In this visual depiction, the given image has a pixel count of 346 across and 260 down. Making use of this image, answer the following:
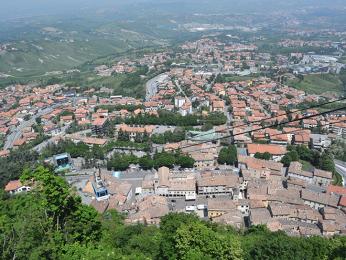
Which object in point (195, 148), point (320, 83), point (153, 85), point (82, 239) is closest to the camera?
point (82, 239)

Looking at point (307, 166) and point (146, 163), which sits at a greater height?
point (146, 163)

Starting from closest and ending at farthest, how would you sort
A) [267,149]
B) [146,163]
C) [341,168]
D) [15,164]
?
[146,163] → [15,164] → [341,168] → [267,149]

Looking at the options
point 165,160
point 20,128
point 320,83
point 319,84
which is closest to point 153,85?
point 20,128

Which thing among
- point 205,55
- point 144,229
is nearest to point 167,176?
Answer: point 144,229

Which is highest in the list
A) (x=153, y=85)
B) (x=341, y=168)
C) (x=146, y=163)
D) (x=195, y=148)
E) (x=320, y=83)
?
(x=146, y=163)

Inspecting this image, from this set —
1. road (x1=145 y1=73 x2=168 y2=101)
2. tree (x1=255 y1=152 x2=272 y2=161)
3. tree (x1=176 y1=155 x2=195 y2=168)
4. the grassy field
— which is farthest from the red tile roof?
the grassy field

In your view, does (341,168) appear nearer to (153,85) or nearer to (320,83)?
(153,85)

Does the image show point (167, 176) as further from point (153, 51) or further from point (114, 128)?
point (153, 51)

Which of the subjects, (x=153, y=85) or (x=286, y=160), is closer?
(x=286, y=160)
